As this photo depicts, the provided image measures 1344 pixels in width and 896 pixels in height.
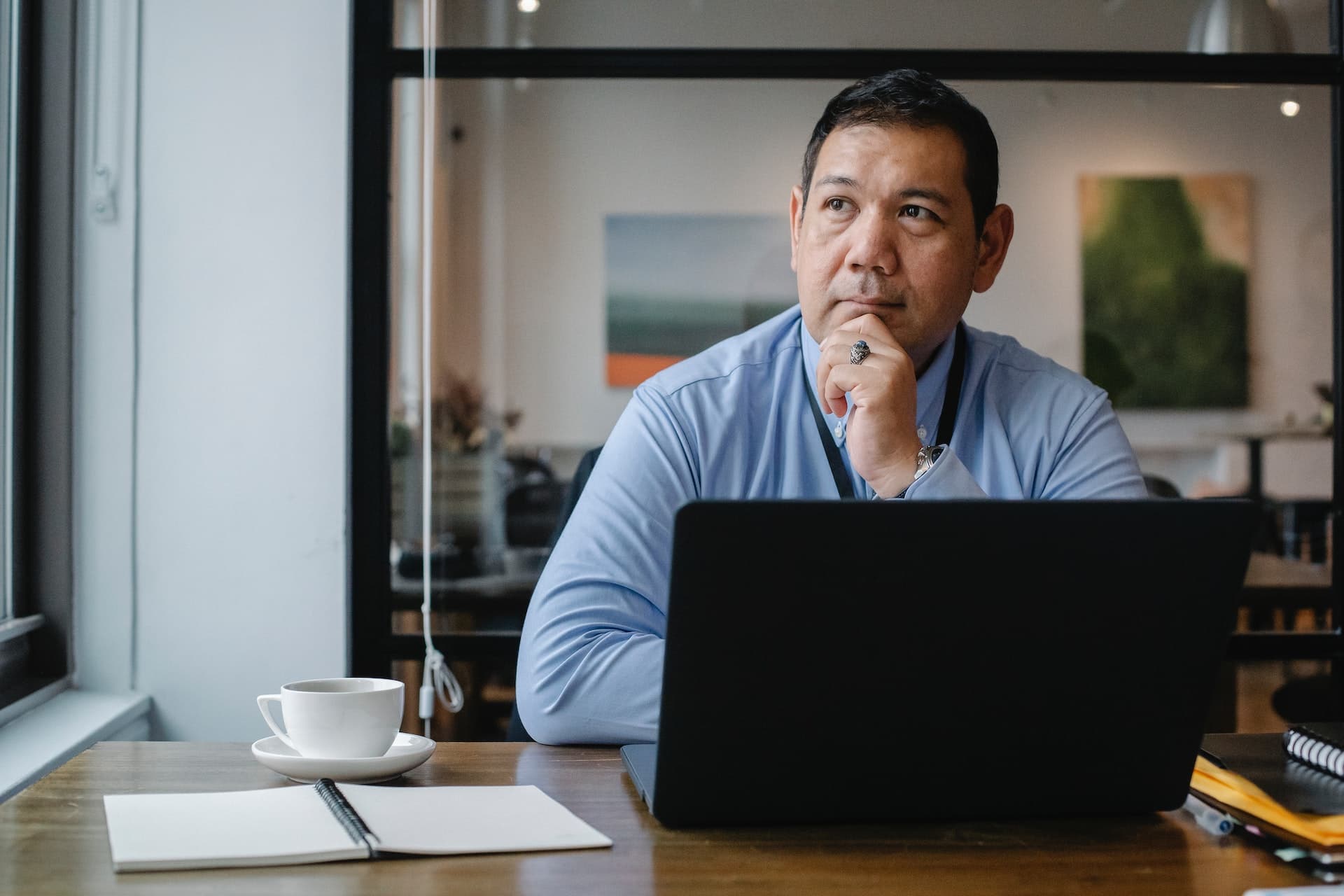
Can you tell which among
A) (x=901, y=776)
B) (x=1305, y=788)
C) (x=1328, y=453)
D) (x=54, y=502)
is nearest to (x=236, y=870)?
(x=901, y=776)

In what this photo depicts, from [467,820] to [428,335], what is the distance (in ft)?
6.60

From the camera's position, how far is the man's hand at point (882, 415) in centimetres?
149

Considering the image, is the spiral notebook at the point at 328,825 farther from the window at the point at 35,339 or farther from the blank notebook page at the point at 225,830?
the window at the point at 35,339

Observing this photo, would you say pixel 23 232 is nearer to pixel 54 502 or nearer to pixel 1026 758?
pixel 54 502

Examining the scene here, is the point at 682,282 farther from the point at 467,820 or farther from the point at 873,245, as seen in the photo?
the point at 467,820

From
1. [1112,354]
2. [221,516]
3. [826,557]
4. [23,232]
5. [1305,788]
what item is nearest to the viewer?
[826,557]

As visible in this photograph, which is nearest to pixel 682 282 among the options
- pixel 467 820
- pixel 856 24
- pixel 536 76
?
pixel 536 76

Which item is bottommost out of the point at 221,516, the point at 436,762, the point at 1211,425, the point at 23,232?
the point at 436,762

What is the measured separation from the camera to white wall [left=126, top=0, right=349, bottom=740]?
256 centimetres

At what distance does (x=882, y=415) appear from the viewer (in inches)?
58.8

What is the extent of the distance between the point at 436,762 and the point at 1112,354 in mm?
2229

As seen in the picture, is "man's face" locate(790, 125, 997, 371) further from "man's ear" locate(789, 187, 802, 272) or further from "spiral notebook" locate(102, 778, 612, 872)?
"spiral notebook" locate(102, 778, 612, 872)

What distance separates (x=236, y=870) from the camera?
781 mm

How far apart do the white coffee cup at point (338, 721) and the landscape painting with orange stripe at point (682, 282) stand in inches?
71.3
